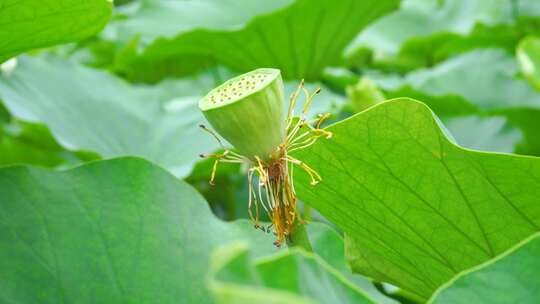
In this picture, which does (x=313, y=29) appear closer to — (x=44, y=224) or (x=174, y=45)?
(x=174, y=45)

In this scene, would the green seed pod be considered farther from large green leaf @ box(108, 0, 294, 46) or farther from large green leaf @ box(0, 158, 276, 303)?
large green leaf @ box(108, 0, 294, 46)

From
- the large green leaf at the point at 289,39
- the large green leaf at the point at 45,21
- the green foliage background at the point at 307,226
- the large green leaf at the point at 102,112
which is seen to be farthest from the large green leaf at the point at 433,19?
the large green leaf at the point at 45,21

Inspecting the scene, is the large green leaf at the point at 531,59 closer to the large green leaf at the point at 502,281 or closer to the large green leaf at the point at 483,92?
the large green leaf at the point at 483,92

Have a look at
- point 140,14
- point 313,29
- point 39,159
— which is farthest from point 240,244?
point 140,14

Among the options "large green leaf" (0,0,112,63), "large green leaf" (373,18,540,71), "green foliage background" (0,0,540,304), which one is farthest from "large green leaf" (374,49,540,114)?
"large green leaf" (0,0,112,63)

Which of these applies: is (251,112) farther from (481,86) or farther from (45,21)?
(481,86)

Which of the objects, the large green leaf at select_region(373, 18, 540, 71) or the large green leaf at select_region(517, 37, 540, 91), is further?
the large green leaf at select_region(373, 18, 540, 71)
